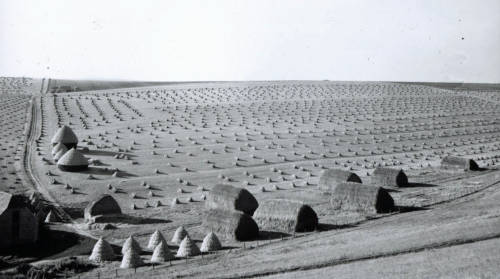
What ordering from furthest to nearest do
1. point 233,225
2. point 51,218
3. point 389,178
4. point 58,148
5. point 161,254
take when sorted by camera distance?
point 58,148, point 389,178, point 51,218, point 233,225, point 161,254

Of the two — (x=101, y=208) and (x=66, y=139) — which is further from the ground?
(x=66, y=139)

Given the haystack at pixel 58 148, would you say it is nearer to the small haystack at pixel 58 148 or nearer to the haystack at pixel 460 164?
the small haystack at pixel 58 148

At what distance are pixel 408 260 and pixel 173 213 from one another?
855 inches

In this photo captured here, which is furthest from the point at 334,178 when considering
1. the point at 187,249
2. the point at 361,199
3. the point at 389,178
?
the point at 187,249

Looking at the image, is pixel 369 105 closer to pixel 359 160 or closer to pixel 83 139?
pixel 359 160

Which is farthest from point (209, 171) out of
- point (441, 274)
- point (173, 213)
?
point (441, 274)

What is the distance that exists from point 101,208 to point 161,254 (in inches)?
492

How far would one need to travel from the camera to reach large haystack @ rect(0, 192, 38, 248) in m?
38.0

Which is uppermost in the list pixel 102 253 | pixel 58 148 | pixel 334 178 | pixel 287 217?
pixel 334 178

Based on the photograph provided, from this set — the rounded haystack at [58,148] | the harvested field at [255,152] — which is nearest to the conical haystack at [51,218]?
the harvested field at [255,152]

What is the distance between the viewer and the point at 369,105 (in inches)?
4958

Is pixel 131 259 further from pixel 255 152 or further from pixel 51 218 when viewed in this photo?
pixel 255 152

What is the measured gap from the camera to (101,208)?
146 feet

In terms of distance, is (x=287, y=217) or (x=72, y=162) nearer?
(x=287, y=217)
